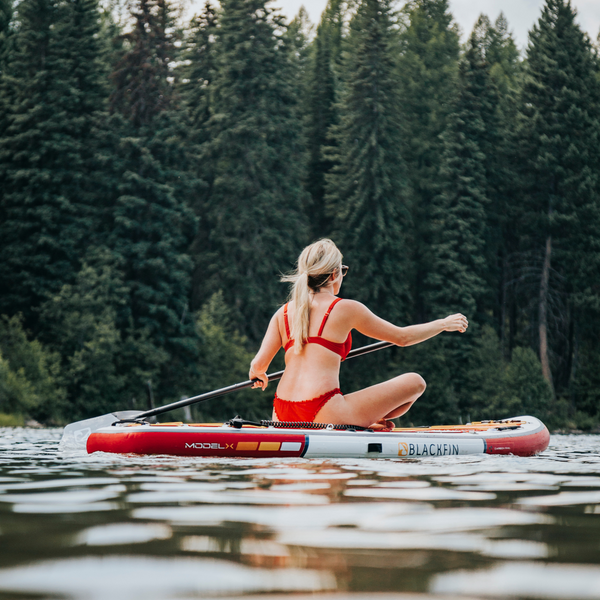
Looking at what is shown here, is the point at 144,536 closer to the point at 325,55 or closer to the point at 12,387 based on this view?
the point at 12,387

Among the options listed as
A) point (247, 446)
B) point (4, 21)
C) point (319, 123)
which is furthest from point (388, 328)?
point (319, 123)

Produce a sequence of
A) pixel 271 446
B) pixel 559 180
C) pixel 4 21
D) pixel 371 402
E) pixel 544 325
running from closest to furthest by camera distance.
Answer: pixel 271 446 < pixel 371 402 < pixel 4 21 < pixel 544 325 < pixel 559 180

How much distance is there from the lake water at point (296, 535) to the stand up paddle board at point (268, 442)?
999 millimetres

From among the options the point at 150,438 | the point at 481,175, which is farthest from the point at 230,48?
the point at 150,438

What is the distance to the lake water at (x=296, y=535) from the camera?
2152mm

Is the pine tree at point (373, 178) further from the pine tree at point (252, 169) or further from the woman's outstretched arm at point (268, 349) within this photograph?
the woman's outstretched arm at point (268, 349)

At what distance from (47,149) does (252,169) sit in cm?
880

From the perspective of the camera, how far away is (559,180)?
3812 cm

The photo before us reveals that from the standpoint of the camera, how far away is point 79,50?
3334 cm

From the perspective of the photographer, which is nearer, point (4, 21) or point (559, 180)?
point (4, 21)

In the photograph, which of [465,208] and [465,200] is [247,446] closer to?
[465,208]

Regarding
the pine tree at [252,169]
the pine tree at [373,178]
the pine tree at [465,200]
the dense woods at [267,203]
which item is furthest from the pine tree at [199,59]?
the pine tree at [465,200]

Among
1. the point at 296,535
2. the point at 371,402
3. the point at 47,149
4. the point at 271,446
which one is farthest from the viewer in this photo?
the point at 47,149

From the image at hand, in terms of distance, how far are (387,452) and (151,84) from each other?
95.1 feet
